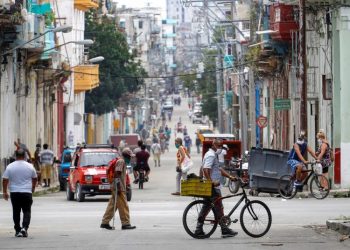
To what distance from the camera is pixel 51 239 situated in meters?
24.8

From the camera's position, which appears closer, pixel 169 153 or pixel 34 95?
pixel 34 95

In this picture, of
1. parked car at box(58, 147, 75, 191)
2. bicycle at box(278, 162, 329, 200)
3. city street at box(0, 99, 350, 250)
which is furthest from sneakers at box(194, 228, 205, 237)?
parked car at box(58, 147, 75, 191)

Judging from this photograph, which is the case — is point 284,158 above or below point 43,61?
below

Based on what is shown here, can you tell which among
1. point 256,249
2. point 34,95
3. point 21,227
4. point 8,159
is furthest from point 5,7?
point 256,249

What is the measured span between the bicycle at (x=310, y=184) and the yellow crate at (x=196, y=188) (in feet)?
44.4

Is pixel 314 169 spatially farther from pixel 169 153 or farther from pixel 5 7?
pixel 169 153

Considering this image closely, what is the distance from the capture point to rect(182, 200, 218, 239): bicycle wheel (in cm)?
2433

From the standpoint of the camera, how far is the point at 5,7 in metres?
47.5

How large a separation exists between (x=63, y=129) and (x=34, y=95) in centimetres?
1584

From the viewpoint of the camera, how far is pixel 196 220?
24500 mm

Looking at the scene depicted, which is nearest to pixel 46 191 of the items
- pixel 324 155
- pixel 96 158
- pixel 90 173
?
pixel 96 158

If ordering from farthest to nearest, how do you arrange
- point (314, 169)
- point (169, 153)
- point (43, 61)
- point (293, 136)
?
point (169, 153) → point (43, 61) → point (293, 136) → point (314, 169)

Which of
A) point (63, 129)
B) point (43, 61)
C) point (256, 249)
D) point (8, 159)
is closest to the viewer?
point (256, 249)

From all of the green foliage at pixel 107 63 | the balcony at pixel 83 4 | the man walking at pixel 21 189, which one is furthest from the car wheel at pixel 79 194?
the green foliage at pixel 107 63
